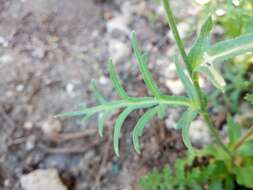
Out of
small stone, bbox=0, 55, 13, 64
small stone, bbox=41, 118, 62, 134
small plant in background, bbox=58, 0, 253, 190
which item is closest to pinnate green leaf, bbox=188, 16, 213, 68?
small plant in background, bbox=58, 0, 253, 190

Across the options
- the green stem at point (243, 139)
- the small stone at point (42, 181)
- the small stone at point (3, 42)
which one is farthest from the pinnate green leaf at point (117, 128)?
the small stone at point (3, 42)

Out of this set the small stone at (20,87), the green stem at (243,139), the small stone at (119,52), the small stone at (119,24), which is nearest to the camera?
the green stem at (243,139)

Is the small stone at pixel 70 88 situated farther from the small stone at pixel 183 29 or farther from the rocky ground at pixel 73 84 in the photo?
the small stone at pixel 183 29

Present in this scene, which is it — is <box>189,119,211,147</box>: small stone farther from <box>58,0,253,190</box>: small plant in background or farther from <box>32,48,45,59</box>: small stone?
<box>32,48,45,59</box>: small stone

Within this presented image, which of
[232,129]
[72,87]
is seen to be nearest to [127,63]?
[72,87]

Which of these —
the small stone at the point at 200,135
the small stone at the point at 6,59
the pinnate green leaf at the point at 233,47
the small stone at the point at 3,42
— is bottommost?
the small stone at the point at 200,135

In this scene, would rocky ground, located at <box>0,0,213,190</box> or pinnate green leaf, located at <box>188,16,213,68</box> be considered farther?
rocky ground, located at <box>0,0,213,190</box>
